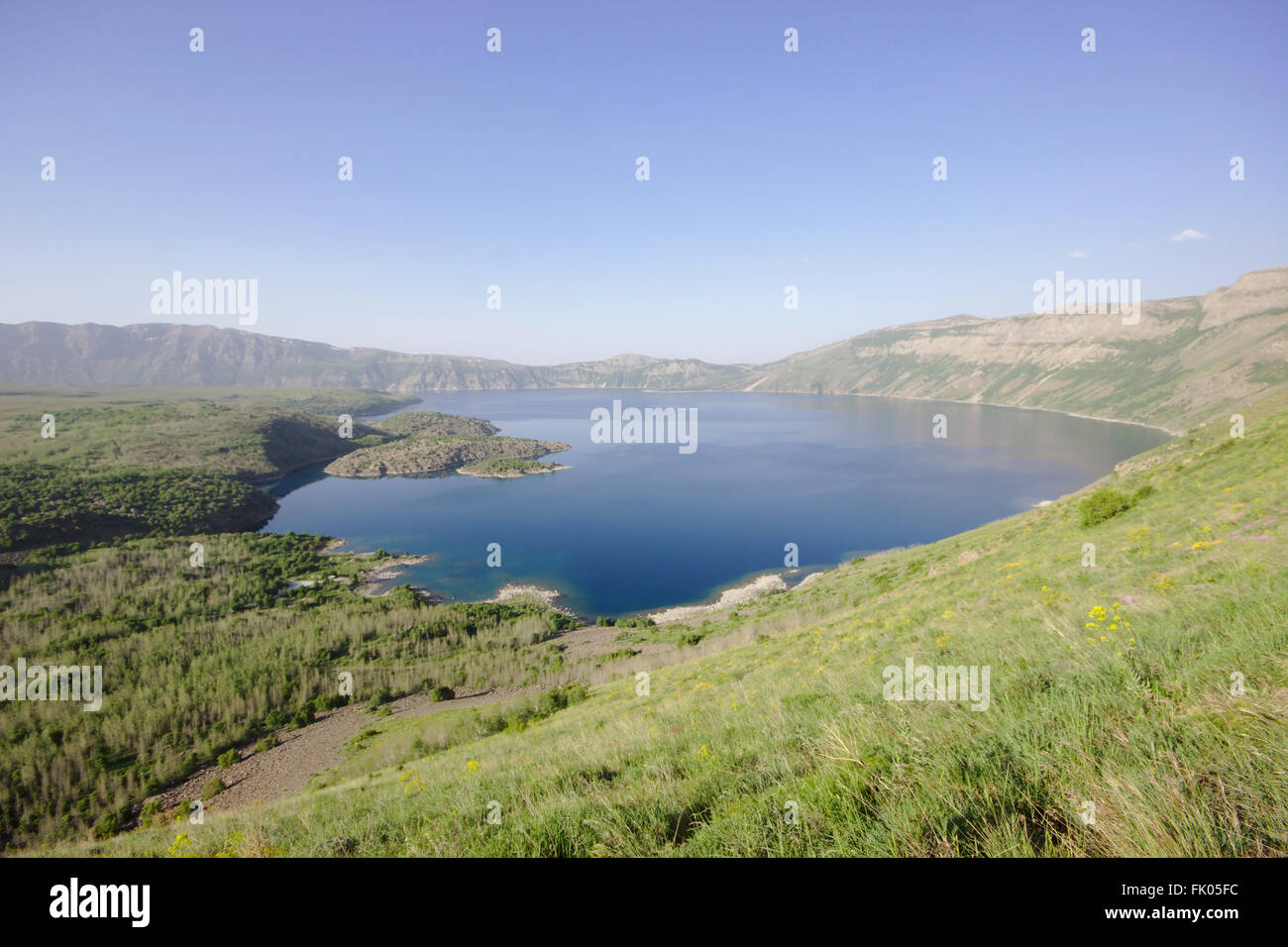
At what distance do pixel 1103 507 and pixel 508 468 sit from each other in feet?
354

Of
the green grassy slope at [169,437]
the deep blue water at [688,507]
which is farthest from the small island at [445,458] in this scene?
the green grassy slope at [169,437]

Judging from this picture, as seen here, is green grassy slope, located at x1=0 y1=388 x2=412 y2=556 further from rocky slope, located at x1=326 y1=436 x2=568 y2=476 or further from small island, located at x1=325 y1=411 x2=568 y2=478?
rocky slope, located at x1=326 y1=436 x2=568 y2=476

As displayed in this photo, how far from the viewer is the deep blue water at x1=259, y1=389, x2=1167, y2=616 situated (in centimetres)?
5725

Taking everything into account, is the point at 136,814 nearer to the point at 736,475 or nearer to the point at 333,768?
the point at 333,768

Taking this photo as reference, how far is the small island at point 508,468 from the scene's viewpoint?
113 m

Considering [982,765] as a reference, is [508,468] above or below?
below

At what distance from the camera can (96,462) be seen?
286ft

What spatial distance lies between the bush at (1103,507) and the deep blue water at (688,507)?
3582 cm

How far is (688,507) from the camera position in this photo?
8012 centimetres

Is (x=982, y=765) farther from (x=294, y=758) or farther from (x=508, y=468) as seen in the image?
(x=508, y=468)

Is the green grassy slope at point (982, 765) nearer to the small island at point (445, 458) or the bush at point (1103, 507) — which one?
the bush at point (1103, 507)

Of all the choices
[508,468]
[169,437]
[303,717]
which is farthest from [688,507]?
[169,437]

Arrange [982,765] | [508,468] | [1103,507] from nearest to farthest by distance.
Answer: [982,765]
[1103,507]
[508,468]
